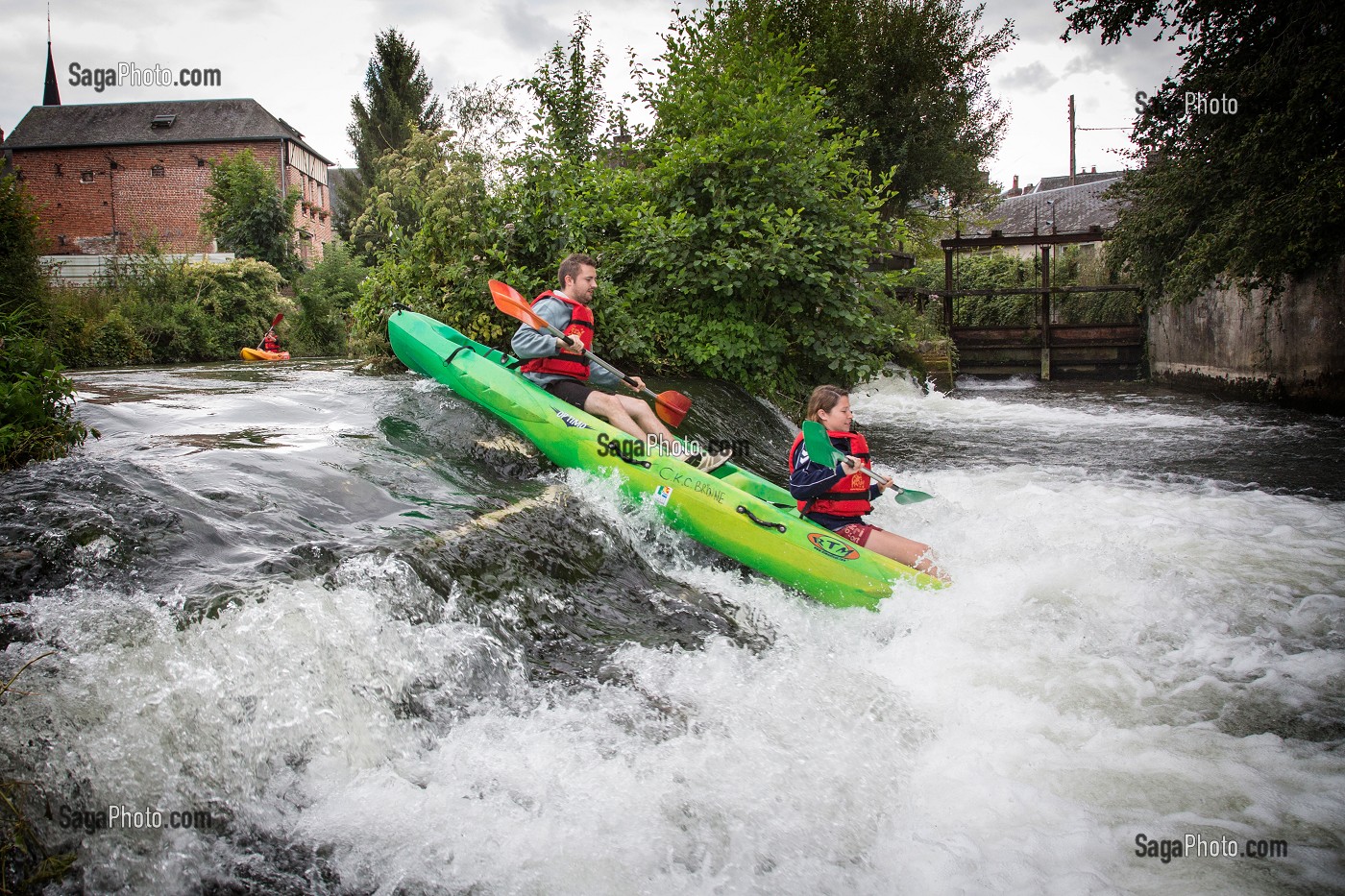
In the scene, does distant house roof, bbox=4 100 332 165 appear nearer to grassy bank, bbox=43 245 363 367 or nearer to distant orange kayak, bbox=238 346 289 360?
grassy bank, bbox=43 245 363 367

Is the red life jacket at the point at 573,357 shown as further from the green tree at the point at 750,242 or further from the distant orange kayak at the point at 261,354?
the distant orange kayak at the point at 261,354

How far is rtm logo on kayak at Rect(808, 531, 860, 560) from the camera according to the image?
15.7ft

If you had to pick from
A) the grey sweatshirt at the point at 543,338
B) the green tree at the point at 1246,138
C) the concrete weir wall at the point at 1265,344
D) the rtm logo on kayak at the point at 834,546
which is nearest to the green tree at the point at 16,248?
the grey sweatshirt at the point at 543,338

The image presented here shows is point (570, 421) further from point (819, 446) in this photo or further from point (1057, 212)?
point (1057, 212)

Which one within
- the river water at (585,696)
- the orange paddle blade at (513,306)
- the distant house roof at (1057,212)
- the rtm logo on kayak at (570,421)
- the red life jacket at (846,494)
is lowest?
the river water at (585,696)

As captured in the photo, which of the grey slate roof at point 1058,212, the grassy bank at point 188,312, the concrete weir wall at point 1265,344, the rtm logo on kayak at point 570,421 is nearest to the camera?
the rtm logo on kayak at point 570,421

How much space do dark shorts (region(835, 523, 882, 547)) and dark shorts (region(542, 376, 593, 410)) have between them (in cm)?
215

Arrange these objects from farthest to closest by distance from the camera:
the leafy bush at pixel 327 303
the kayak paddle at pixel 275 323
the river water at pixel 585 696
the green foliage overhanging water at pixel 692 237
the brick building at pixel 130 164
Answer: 1. the brick building at pixel 130 164
2. the leafy bush at pixel 327 303
3. the kayak paddle at pixel 275 323
4. the green foliage overhanging water at pixel 692 237
5. the river water at pixel 585 696

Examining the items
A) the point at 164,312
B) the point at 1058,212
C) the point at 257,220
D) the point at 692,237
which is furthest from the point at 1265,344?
the point at 257,220

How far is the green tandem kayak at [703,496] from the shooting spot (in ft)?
15.6

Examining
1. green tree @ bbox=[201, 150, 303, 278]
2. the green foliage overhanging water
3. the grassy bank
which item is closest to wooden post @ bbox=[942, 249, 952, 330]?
the green foliage overhanging water

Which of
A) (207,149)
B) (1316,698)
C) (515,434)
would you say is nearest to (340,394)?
(515,434)

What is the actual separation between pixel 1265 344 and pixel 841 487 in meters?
12.2

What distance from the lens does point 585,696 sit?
3439 mm
